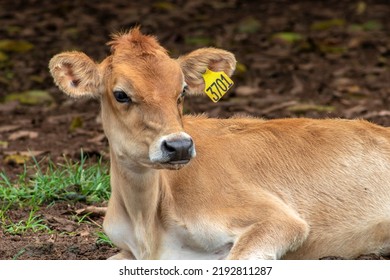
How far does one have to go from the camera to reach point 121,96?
7387 mm

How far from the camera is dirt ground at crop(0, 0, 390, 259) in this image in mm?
12797

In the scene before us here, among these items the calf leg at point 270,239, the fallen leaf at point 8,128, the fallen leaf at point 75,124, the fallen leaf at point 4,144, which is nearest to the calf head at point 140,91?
the calf leg at point 270,239

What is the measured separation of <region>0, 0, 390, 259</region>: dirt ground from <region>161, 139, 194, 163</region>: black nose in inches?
97.5

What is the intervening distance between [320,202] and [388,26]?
9.65 metres

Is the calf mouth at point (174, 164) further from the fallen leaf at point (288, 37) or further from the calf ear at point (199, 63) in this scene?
the fallen leaf at point (288, 37)

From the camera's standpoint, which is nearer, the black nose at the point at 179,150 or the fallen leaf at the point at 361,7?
the black nose at the point at 179,150

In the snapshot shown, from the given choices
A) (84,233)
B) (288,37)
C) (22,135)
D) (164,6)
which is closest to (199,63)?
(84,233)

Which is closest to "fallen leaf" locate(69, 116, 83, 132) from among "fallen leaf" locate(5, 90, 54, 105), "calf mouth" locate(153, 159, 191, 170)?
"fallen leaf" locate(5, 90, 54, 105)

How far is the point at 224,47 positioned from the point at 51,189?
706 centimetres

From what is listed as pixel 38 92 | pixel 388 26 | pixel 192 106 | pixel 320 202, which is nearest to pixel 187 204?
pixel 320 202

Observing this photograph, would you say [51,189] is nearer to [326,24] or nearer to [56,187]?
[56,187]

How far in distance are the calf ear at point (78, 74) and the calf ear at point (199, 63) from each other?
707 mm

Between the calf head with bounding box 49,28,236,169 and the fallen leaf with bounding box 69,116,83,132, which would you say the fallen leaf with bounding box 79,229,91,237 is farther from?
the fallen leaf with bounding box 69,116,83,132

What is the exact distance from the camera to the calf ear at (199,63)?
26.2 feet
